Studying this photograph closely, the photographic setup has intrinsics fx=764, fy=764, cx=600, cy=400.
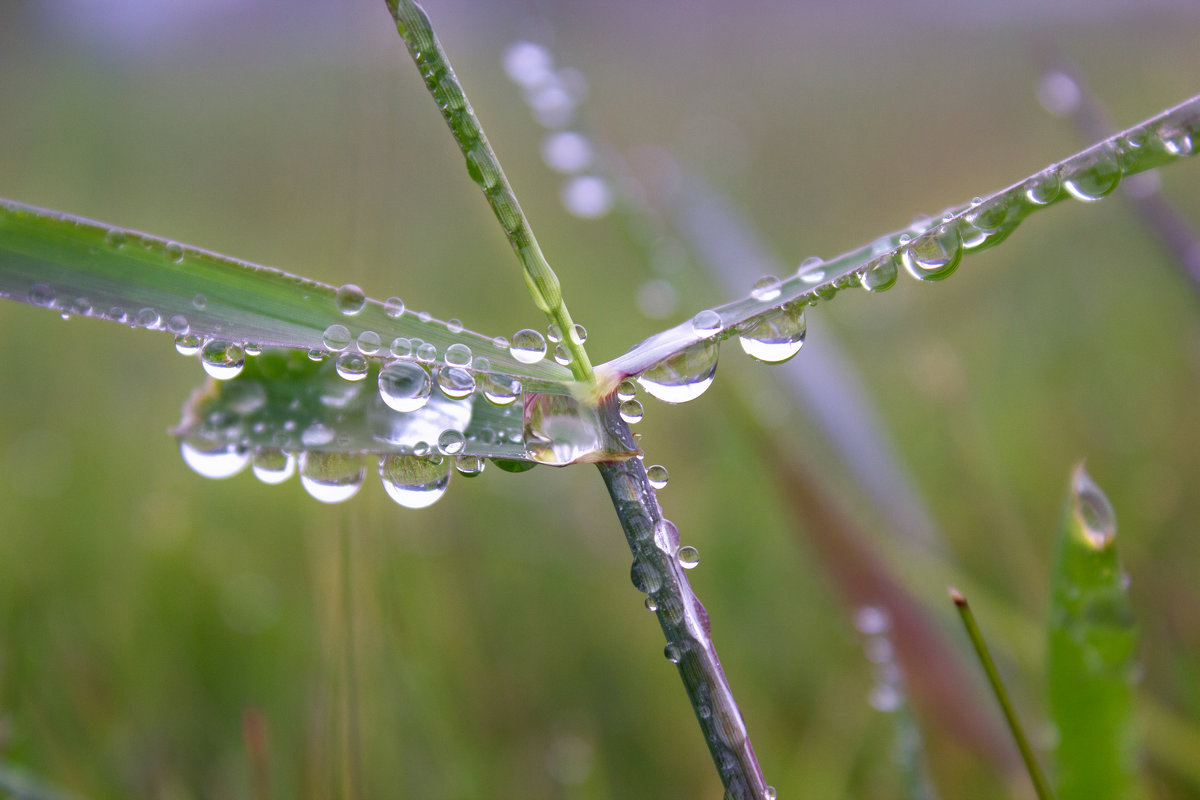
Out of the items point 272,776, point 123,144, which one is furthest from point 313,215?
point 272,776

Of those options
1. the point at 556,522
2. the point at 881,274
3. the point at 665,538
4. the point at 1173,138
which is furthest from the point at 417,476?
the point at 556,522

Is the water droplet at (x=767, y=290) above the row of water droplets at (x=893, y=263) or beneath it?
above

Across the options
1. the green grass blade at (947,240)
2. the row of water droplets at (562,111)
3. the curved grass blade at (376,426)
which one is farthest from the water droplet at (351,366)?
the row of water droplets at (562,111)

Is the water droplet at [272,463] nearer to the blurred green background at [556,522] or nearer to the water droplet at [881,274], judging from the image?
the blurred green background at [556,522]

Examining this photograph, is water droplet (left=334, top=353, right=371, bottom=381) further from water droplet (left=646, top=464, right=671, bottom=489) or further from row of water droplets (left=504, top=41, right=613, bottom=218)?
row of water droplets (left=504, top=41, right=613, bottom=218)

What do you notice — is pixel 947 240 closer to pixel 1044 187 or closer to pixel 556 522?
pixel 1044 187

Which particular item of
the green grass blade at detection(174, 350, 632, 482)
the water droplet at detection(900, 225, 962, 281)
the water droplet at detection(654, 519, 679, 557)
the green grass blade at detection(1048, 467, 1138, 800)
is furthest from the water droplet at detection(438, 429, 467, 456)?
the green grass blade at detection(1048, 467, 1138, 800)

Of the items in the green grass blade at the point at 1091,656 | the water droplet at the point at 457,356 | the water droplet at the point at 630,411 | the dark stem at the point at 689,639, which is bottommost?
the green grass blade at the point at 1091,656
